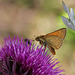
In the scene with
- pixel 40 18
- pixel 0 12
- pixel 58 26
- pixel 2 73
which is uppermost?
pixel 0 12

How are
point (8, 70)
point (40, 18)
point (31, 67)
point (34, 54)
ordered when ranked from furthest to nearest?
point (40, 18) < point (34, 54) < point (31, 67) < point (8, 70)

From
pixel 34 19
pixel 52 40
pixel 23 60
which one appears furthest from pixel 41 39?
pixel 34 19

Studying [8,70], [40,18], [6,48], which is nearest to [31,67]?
[8,70]

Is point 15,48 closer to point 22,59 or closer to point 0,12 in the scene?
point 22,59

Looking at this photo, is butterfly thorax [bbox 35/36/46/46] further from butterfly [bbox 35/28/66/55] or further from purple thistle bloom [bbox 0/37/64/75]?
purple thistle bloom [bbox 0/37/64/75]

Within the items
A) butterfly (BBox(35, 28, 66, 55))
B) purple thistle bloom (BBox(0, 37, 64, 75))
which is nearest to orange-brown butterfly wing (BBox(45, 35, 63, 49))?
butterfly (BBox(35, 28, 66, 55))

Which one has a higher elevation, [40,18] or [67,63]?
[40,18]

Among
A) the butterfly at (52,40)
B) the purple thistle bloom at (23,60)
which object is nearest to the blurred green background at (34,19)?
the butterfly at (52,40)
